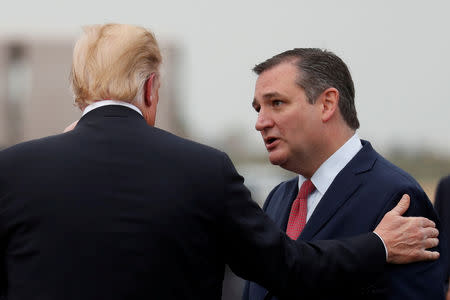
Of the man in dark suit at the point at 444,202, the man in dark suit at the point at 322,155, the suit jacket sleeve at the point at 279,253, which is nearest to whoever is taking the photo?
the suit jacket sleeve at the point at 279,253

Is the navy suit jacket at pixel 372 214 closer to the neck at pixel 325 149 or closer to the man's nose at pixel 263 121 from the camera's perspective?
the neck at pixel 325 149

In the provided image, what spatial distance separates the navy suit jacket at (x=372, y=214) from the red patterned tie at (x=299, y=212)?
0.11 meters

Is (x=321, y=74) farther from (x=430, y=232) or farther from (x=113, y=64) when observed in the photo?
(x=113, y=64)

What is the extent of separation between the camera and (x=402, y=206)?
7.56 feet

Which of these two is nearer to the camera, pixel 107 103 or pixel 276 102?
pixel 107 103

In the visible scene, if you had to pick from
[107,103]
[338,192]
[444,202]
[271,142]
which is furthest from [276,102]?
[444,202]

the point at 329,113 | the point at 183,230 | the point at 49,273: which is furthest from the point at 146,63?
the point at 329,113

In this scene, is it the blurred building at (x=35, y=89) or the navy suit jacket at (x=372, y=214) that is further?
the blurred building at (x=35, y=89)

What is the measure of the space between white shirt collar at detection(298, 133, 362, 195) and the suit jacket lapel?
0.19 feet

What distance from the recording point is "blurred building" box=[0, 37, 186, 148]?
17.4 metres

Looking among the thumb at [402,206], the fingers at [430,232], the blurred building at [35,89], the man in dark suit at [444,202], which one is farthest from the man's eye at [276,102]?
the blurred building at [35,89]

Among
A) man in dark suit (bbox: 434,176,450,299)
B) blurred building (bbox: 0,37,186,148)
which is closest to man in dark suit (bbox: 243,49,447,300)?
man in dark suit (bbox: 434,176,450,299)

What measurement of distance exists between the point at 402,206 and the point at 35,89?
1604 centimetres

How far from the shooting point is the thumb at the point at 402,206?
2.29 m
